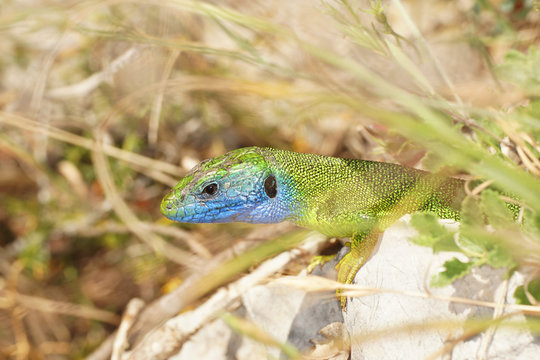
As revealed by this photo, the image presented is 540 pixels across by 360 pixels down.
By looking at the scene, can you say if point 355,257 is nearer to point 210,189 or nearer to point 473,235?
point 473,235

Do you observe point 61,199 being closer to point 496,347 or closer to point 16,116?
point 16,116

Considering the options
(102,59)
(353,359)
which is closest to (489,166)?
(353,359)

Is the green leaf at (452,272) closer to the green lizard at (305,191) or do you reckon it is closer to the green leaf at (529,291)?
the green leaf at (529,291)

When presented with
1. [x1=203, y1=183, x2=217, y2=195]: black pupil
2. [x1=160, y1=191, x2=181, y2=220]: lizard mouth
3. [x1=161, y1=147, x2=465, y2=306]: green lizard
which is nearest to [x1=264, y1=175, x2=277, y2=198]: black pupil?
[x1=161, y1=147, x2=465, y2=306]: green lizard

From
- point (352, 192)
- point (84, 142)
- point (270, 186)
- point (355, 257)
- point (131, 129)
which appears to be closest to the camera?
point (355, 257)

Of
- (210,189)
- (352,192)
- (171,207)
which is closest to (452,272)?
(352,192)

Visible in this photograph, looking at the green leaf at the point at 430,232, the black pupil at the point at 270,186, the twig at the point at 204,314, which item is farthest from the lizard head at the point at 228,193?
the green leaf at the point at 430,232

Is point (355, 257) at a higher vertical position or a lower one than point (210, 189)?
lower
